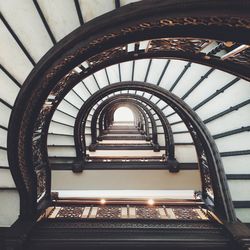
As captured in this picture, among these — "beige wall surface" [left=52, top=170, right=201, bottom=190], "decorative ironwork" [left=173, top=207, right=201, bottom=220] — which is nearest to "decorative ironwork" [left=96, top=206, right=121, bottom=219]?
"decorative ironwork" [left=173, top=207, right=201, bottom=220]

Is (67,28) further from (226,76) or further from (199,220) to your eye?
(199,220)

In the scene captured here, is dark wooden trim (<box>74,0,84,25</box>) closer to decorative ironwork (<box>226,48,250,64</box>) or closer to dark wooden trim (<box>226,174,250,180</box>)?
decorative ironwork (<box>226,48,250,64</box>)

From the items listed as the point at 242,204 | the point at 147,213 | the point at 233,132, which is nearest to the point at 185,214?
the point at 147,213

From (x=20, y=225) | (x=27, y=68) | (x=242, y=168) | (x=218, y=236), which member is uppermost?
(x=27, y=68)

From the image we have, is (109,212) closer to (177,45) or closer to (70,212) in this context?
(70,212)

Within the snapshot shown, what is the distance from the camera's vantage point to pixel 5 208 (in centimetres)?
460

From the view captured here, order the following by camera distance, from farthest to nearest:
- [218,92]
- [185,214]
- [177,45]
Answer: [218,92] < [185,214] < [177,45]

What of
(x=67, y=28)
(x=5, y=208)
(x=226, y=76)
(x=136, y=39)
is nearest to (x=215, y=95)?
(x=226, y=76)

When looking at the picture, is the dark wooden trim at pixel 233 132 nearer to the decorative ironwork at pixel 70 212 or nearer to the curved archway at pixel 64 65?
the curved archway at pixel 64 65

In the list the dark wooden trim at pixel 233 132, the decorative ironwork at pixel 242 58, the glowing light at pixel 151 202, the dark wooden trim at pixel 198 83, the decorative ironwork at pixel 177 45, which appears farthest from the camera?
the dark wooden trim at pixel 198 83

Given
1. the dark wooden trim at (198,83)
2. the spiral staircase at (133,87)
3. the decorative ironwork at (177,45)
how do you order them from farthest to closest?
the dark wooden trim at (198,83) < the decorative ironwork at (177,45) < the spiral staircase at (133,87)

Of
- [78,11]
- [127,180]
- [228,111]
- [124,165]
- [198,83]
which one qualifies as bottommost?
[127,180]

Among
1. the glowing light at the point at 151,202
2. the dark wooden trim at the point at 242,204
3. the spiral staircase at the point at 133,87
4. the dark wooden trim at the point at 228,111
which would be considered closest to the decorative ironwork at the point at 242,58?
the spiral staircase at the point at 133,87

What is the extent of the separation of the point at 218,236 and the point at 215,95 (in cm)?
230
